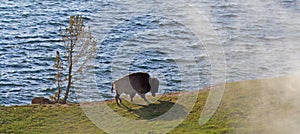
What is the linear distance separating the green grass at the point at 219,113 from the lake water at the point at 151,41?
9.74 m

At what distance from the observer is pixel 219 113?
22922 mm

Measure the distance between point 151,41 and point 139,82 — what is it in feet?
83.1

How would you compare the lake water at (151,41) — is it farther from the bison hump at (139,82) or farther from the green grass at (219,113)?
the green grass at (219,113)

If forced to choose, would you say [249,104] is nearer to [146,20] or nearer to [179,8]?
[146,20]

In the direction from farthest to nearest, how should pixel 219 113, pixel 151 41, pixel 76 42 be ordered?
pixel 151 41 → pixel 76 42 → pixel 219 113

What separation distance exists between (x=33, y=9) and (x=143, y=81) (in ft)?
124

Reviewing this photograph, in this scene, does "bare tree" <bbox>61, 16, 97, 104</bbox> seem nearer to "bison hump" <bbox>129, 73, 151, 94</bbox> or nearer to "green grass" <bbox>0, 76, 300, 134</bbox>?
"green grass" <bbox>0, 76, 300, 134</bbox>

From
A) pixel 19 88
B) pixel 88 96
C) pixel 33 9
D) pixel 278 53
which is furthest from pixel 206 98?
pixel 33 9

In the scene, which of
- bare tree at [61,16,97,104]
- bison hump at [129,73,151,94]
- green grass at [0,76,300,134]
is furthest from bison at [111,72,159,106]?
bare tree at [61,16,97,104]

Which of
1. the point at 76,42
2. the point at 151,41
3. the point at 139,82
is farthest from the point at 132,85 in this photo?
the point at 151,41

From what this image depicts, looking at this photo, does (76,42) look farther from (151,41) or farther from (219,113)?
(151,41)

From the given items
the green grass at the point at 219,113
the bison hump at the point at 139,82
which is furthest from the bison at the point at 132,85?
the green grass at the point at 219,113

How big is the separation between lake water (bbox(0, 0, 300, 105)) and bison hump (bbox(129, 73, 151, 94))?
30.9ft

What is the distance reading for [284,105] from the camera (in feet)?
75.5
